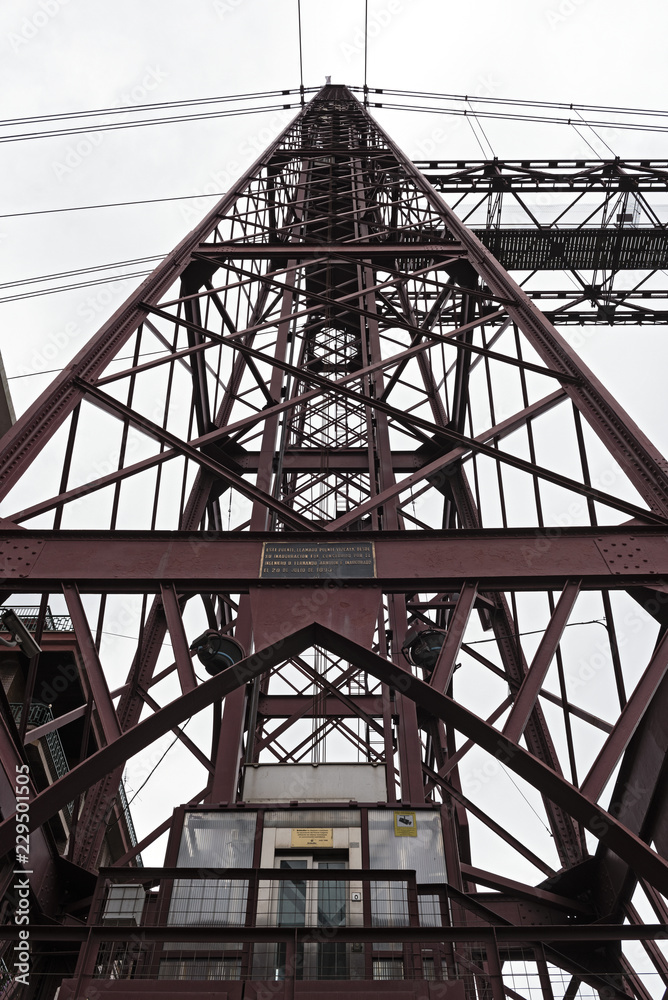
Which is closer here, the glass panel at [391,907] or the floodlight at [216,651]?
the glass panel at [391,907]

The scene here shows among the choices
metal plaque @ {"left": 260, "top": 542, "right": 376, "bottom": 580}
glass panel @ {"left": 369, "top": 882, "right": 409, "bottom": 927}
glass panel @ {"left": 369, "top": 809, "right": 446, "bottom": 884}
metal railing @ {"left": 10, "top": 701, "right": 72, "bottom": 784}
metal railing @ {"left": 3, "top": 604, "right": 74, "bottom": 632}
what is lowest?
glass panel @ {"left": 369, "top": 882, "right": 409, "bottom": 927}

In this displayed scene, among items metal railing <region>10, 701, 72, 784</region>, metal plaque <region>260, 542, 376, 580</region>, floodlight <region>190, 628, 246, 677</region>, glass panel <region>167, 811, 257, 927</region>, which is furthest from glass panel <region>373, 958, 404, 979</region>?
metal railing <region>10, 701, 72, 784</region>

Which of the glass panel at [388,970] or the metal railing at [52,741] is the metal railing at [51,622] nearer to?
the metal railing at [52,741]

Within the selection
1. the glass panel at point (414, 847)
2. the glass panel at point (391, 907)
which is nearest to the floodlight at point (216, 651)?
the glass panel at point (414, 847)

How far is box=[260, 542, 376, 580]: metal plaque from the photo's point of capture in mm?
6912

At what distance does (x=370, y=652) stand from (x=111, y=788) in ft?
15.2

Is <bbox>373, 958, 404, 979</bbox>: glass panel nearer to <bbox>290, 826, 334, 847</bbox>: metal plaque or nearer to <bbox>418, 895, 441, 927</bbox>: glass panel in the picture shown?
<bbox>418, 895, 441, 927</bbox>: glass panel

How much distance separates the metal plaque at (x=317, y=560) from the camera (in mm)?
6912

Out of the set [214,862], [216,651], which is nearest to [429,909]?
[214,862]

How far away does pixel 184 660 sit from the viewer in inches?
239

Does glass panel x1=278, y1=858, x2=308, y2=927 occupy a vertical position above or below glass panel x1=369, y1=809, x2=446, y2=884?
Answer: below

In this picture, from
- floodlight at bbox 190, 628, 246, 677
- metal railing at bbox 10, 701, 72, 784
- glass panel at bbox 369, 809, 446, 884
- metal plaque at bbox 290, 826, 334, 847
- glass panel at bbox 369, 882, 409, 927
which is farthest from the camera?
metal railing at bbox 10, 701, 72, 784

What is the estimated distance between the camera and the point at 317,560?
7051 mm

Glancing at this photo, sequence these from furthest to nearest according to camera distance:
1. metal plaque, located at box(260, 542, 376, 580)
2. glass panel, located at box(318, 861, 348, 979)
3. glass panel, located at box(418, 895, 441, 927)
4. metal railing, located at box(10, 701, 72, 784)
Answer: metal railing, located at box(10, 701, 72, 784)
metal plaque, located at box(260, 542, 376, 580)
glass panel, located at box(418, 895, 441, 927)
glass panel, located at box(318, 861, 348, 979)
